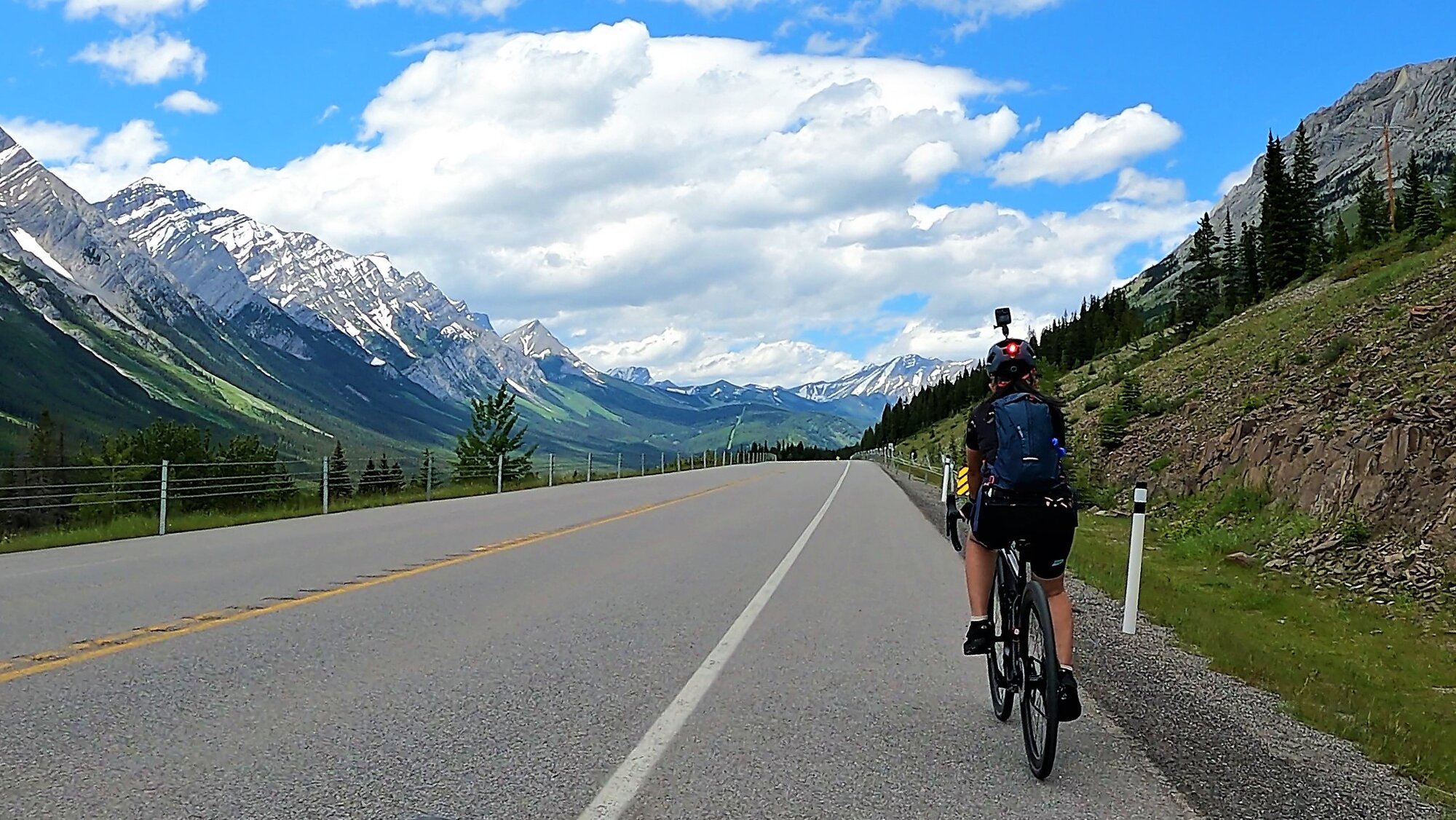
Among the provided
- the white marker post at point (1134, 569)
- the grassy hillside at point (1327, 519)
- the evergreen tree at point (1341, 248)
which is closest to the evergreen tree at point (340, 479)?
the grassy hillside at point (1327, 519)

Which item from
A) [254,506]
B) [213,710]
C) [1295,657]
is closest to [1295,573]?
[1295,657]

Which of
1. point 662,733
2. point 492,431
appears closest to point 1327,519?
point 662,733

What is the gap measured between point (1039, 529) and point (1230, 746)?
154cm

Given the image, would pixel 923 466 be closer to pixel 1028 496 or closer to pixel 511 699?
pixel 511 699

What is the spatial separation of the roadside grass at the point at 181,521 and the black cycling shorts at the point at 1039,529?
1578 cm

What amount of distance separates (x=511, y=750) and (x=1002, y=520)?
8.45 ft

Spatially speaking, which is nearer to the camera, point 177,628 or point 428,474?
point 177,628

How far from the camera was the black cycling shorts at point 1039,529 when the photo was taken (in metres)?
5.40

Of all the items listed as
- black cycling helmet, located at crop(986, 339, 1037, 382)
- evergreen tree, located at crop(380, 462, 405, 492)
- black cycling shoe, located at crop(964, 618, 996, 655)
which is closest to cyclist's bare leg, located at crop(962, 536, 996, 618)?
black cycling shoe, located at crop(964, 618, 996, 655)

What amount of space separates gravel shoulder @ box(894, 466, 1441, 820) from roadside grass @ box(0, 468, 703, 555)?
15502 millimetres

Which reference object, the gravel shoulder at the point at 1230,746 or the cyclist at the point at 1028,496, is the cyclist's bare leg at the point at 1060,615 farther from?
the gravel shoulder at the point at 1230,746

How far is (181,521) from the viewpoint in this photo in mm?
21188

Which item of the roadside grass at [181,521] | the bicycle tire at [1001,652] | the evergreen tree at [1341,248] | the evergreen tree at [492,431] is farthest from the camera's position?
the evergreen tree at [492,431]

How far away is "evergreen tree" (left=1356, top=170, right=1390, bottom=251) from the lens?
5195cm
